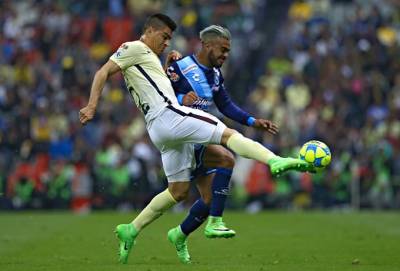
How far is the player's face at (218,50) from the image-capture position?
12.0m

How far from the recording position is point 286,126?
90.5ft

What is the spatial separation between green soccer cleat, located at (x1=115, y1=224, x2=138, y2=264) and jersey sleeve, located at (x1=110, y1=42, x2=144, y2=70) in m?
1.80

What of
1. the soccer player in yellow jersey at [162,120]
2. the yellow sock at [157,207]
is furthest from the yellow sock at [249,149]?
the yellow sock at [157,207]

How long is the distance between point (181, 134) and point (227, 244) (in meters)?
4.39

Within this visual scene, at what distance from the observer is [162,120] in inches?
451

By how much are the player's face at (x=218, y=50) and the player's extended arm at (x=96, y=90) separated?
111cm

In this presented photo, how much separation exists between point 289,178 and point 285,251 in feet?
41.5

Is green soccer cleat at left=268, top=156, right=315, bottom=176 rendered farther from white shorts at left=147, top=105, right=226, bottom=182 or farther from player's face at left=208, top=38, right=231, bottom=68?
player's face at left=208, top=38, right=231, bottom=68

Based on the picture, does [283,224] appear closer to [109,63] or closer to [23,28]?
[109,63]

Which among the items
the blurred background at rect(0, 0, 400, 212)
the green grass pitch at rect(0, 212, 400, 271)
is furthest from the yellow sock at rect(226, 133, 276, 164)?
the blurred background at rect(0, 0, 400, 212)

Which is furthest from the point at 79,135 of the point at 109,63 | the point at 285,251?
the point at 109,63

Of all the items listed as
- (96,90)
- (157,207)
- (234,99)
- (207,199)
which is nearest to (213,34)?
(96,90)

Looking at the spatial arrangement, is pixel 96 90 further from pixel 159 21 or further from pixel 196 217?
pixel 196 217

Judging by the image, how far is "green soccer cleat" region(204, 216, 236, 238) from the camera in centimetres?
1177
